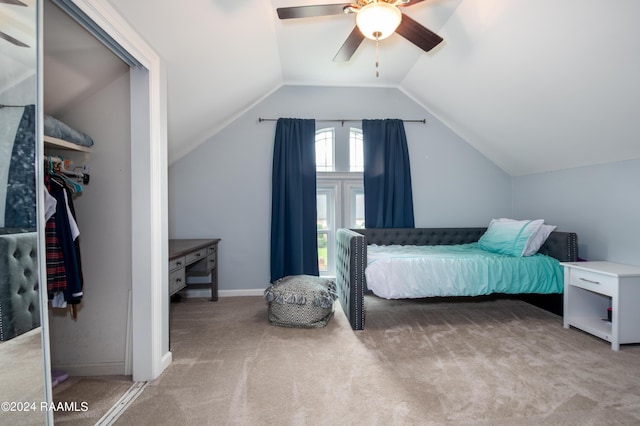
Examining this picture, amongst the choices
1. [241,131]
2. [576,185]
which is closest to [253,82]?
[241,131]

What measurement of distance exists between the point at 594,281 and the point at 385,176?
85.6 inches

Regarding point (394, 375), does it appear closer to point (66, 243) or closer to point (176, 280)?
point (176, 280)

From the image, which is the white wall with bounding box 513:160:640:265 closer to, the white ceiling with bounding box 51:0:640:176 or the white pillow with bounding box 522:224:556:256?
the white ceiling with bounding box 51:0:640:176

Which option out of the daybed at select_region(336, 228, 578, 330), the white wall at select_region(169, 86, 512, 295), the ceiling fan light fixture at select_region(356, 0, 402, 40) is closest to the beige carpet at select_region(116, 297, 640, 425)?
the daybed at select_region(336, 228, 578, 330)

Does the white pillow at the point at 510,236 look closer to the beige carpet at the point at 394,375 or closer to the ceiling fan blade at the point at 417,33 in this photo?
the beige carpet at the point at 394,375

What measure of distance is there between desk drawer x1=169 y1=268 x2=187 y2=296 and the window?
184 centimetres

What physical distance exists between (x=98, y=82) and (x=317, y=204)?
98.7 inches

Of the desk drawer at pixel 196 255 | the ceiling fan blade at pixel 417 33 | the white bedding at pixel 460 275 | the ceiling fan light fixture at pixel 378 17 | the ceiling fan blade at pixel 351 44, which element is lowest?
the white bedding at pixel 460 275

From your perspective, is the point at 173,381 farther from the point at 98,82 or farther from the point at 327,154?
the point at 327,154

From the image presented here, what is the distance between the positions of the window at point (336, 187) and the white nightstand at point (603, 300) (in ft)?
7.17

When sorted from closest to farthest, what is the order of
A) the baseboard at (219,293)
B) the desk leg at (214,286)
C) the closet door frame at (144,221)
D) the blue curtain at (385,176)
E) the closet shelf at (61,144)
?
the closet shelf at (61,144)
the closet door frame at (144,221)
the desk leg at (214,286)
the baseboard at (219,293)
the blue curtain at (385,176)

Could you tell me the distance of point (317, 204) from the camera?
3736 mm

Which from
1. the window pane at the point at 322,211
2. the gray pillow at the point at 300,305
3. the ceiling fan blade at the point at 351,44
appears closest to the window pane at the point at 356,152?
the window pane at the point at 322,211

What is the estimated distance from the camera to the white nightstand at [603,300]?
2049 millimetres
